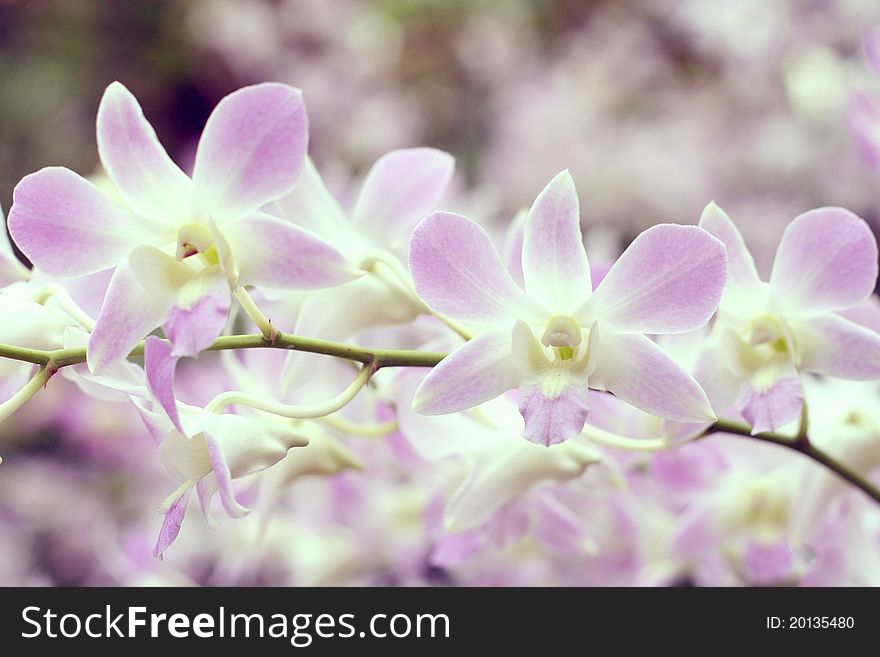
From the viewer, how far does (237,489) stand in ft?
1.75

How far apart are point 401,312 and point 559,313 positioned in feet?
0.28

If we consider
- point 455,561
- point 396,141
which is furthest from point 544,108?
point 455,561

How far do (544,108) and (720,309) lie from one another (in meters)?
1.15

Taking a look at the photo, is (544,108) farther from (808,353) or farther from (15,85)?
(808,353)

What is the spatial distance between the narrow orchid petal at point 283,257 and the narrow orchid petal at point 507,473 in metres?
0.14

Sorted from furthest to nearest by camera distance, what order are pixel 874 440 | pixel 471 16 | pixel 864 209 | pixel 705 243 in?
pixel 471 16, pixel 864 209, pixel 874 440, pixel 705 243

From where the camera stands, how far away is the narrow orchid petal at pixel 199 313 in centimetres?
31

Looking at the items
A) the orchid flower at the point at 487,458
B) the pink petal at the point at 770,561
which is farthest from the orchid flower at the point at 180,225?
the pink petal at the point at 770,561

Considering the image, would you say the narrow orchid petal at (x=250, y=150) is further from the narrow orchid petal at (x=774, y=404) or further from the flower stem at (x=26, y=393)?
the narrow orchid petal at (x=774, y=404)

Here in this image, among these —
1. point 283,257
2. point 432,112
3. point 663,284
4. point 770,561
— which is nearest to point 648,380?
point 663,284

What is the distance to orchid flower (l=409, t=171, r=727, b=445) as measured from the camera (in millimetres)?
318

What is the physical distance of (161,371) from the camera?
30 cm

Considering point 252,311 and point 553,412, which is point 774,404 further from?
point 252,311
